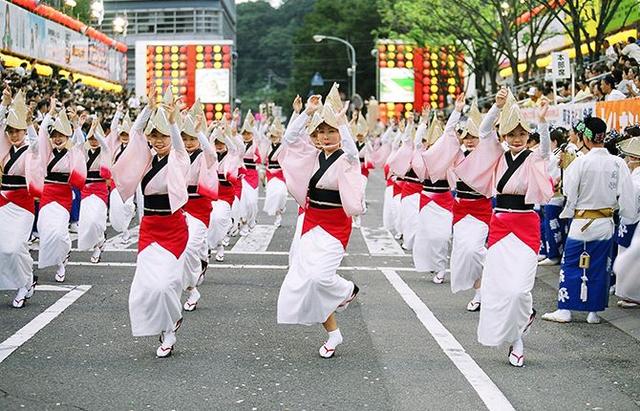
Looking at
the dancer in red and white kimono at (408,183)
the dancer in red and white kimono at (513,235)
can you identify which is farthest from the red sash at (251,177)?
the dancer in red and white kimono at (513,235)

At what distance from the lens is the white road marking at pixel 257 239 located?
16.2 metres

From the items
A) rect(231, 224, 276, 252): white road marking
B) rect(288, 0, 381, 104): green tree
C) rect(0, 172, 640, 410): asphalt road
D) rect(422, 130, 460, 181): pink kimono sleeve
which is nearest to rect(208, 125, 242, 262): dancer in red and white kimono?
rect(231, 224, 276, 252): white road marking

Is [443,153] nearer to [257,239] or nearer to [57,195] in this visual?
[57,195]

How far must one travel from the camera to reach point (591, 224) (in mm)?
9742

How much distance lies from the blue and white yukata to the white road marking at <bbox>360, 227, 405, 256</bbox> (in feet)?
19.4

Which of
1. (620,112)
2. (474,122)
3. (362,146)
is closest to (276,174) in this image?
(362,146)

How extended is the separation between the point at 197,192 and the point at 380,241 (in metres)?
6.98

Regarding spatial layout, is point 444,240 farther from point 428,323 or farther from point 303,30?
point 303,30

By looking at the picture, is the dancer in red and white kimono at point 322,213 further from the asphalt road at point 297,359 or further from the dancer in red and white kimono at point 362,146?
the dancer in red and white kimono at point 362,146

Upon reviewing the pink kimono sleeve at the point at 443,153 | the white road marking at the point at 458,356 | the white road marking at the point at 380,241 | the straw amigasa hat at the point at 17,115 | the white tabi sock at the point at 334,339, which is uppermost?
the straw amigasa hat at the point at 17,115

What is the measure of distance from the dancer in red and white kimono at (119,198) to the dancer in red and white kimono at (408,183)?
3.84 meters

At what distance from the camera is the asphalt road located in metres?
6.77

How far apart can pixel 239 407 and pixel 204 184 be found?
4.47 metres

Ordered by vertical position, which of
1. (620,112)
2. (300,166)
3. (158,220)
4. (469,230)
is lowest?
(469,230)
